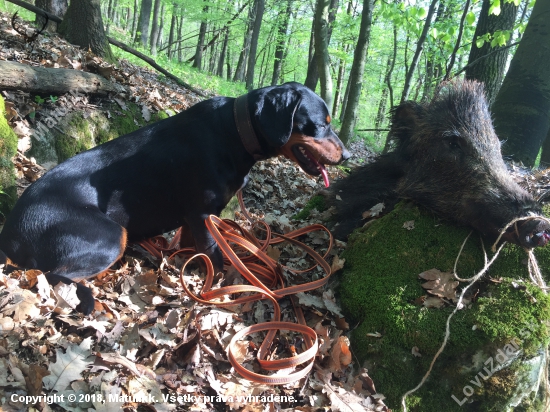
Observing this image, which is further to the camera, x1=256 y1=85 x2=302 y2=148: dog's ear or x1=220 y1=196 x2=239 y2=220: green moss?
x1=220 y1=196 x2=239 y2=220: green moss

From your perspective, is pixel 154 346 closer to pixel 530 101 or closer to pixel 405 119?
pixel 405 119

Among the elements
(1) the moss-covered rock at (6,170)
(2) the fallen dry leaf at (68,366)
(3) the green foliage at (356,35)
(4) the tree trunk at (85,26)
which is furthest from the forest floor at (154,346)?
(4) the tree trunk at (85,26)

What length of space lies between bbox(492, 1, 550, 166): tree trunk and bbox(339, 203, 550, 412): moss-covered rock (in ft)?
8.33

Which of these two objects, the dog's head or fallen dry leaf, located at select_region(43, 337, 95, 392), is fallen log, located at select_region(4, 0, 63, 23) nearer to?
the dog's head

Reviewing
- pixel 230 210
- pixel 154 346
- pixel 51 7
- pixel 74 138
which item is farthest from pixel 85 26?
pixel 154 346

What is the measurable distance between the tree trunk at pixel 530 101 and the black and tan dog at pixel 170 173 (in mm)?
2835

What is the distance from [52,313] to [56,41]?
587 cm

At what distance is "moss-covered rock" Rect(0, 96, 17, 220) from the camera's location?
366 cm

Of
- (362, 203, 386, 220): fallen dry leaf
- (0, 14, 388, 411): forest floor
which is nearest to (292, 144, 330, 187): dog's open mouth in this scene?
(362, 203, 386, 220): fallen dry leaf

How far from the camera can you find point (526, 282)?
2850 millimetres

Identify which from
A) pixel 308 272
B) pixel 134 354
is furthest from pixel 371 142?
pixel 134 354

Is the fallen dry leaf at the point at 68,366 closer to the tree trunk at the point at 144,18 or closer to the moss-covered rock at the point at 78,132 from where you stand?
the moss-covered rock at the point at 78,132

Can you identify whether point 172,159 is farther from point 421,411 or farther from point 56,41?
point 56,41

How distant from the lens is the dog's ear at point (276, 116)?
11.1ft
